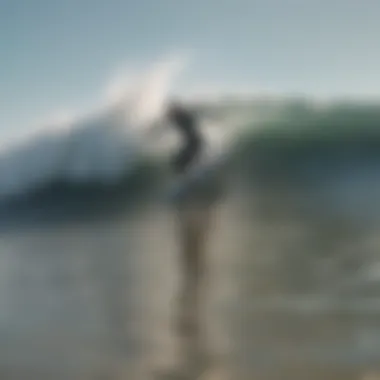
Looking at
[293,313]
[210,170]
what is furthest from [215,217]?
[293,313]

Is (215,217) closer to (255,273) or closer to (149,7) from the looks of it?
(255,273)

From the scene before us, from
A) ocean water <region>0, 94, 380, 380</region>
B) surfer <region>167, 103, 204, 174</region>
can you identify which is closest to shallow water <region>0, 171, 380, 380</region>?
ocean water <region>0, 94, 380, 380</region>

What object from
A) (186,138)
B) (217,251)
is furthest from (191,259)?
(186,138)

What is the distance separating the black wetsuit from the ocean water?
0.04 metres

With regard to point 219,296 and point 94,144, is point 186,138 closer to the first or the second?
point 94,144

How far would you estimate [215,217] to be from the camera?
1.21 meters

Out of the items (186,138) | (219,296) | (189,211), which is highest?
(186,138)

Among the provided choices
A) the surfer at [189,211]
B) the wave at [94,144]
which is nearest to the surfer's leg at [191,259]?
the surfer at [189,211]

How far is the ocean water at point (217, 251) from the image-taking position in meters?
→ 1.18

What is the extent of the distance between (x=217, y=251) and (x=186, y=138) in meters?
0.23

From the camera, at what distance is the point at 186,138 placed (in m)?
1.23

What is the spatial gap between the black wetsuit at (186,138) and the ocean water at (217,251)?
0.04m

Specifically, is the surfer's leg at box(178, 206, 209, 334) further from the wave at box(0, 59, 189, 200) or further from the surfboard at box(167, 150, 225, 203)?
the wave at box(0, 59, 189, 200)

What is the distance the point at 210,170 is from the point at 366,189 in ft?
1.00
